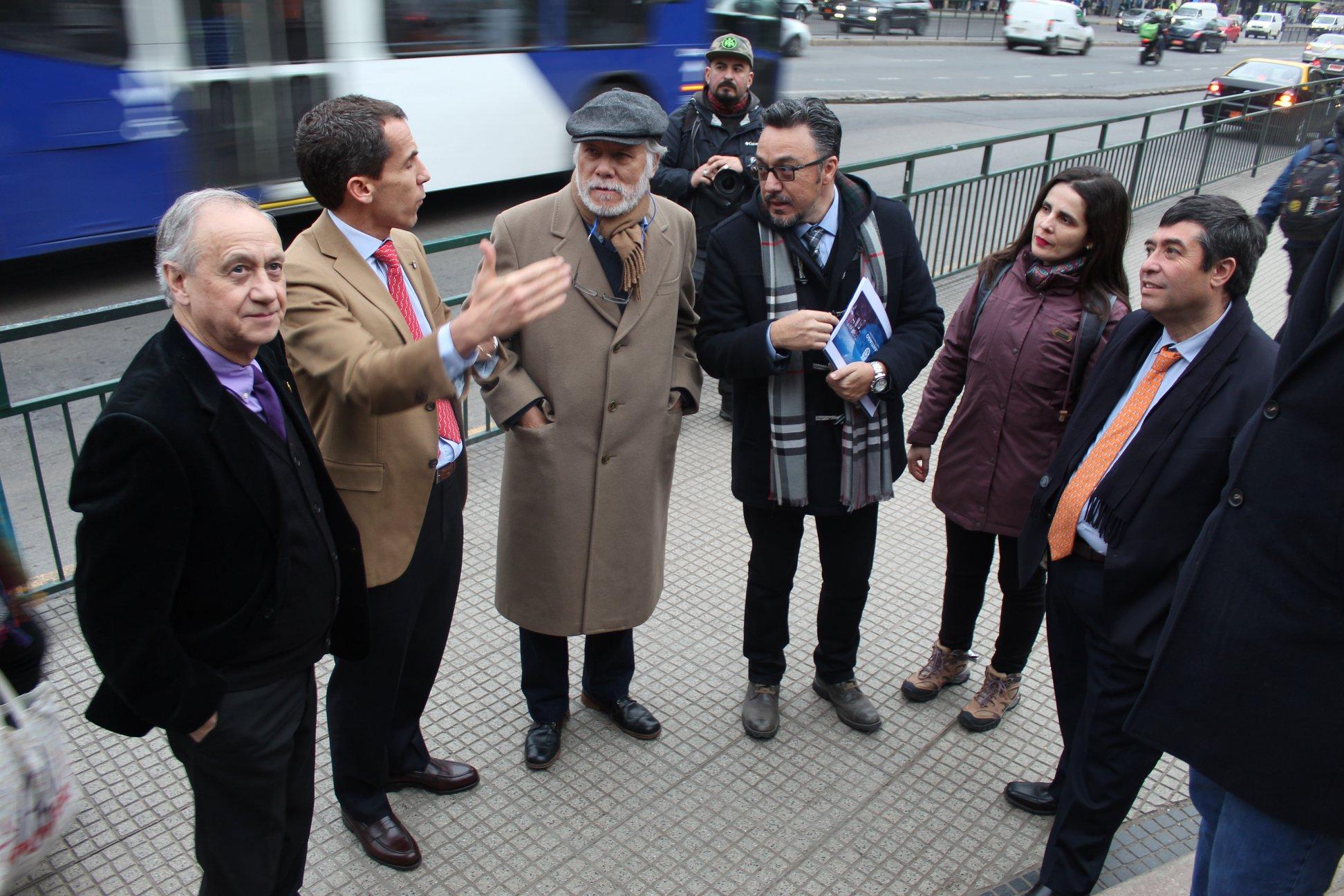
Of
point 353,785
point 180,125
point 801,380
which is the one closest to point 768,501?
point 801,380

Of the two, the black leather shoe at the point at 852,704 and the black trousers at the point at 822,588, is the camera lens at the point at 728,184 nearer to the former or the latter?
the black trousers at the point at 822,588

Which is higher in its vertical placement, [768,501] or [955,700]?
[768,501]

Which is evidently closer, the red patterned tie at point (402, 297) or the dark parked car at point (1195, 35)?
the red patterned tie at point (402, 297)

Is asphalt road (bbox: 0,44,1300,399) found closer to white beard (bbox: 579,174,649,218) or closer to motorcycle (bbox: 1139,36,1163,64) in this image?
motorcycle (bbox: 1139,36,1163,64)

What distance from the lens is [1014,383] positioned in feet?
10.7

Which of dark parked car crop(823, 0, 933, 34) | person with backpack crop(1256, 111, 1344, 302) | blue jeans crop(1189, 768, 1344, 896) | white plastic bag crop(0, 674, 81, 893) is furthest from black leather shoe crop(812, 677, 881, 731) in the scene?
dark parked car crop(823, 0, 933, 34)

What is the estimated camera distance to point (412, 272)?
294 cm

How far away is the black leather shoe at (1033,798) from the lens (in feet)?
10.8

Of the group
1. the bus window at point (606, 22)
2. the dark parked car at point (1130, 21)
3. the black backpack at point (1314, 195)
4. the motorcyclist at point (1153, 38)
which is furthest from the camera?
the dark parked car at point (1130, 21)

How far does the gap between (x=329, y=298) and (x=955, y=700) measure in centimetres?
260

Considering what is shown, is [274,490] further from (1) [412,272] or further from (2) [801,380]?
(2) [801,380]

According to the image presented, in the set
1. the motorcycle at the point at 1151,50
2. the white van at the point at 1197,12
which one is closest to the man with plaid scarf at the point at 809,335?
the motorcycle at the point at 1151,50

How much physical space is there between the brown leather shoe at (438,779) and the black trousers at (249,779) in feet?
2.57

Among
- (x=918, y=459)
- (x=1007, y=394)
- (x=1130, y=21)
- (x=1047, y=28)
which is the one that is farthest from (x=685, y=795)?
(x=1130, y=21)
